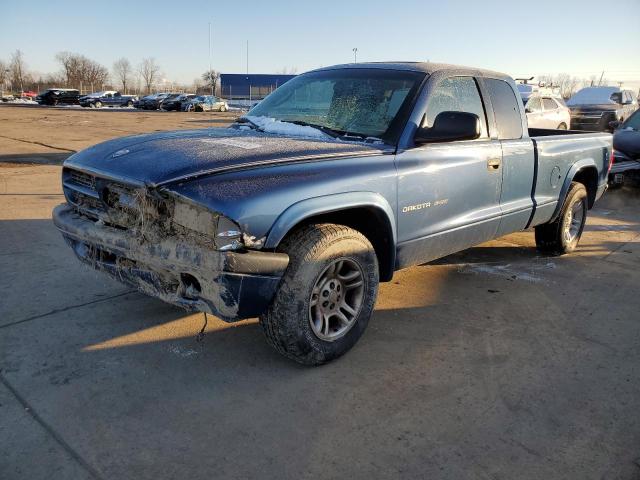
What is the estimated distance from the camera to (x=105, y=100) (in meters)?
45.8

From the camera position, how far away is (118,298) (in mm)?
4023

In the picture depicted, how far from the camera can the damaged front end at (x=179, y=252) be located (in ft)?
8.63

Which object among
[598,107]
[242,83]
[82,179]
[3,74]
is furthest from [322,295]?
[3,74]

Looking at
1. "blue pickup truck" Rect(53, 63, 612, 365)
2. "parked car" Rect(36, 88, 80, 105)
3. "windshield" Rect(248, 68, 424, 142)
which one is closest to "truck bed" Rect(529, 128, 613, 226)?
"blue pickup truck" Rect(53, 63, 612, 365)

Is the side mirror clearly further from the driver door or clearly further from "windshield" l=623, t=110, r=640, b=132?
"windshield" l=623, t=110, r=640, b=132

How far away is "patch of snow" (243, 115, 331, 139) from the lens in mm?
3715

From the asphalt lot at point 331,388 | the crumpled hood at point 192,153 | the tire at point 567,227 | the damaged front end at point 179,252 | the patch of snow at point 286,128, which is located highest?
the patch of snow at point 286,128

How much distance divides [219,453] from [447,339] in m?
1.81

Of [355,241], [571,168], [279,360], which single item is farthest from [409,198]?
[571,168]

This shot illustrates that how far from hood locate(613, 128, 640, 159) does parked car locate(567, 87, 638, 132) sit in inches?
308

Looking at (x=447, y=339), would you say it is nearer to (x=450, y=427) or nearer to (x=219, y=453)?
(x=450, y=427)

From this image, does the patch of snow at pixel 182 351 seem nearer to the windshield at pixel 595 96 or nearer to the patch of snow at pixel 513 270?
the patch of snow at pixel 513 270

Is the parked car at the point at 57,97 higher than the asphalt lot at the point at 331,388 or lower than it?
higher

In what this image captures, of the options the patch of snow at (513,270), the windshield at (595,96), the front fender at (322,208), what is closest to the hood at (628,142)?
the patch of snow at (513,270)
